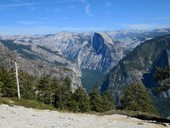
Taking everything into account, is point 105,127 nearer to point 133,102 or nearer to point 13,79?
point 13,79

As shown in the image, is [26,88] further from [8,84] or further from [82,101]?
[82,101]

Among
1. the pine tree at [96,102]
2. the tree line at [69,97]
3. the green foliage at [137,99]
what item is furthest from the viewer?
the pine tree at [96,102]

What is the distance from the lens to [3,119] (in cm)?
3219

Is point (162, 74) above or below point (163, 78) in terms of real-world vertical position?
above

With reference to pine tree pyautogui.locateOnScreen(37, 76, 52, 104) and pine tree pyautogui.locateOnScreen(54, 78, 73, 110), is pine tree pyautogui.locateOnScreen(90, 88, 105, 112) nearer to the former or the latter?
pine tree pyautogui.locateOnScreen(54, 78, 73, 110)

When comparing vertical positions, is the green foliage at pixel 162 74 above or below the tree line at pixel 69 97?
above

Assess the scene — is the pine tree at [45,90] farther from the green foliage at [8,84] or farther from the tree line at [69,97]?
the green foliage at [8,84]

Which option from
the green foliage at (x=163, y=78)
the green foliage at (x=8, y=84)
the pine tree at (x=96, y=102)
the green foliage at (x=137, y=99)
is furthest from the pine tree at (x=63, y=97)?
the green foliage at (x=163, y=78)

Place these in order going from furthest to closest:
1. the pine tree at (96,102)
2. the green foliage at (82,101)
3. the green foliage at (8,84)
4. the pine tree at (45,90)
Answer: the pine tree at (96,102)
the pine tree at (45,90)
the green foliage at (82,101)
the green foliage at (8,84)

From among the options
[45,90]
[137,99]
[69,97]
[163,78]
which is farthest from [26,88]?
[163,78]

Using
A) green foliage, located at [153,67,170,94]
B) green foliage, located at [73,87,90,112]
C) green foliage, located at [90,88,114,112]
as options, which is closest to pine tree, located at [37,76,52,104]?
green foliage, located at [73,87,90,112]

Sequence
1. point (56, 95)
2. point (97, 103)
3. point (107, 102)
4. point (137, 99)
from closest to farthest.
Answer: point (56, 95) < point (97, 103) < point (137, 99) < point (107, 102)

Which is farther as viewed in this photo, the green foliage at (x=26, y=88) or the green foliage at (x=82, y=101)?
the green foliage at (x=82, y=101)

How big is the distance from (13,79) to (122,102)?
3926 centimetres
